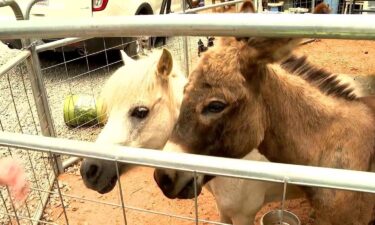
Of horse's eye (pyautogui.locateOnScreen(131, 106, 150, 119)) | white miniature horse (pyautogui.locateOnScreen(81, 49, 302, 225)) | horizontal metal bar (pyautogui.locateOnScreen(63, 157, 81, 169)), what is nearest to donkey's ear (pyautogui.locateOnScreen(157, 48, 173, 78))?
white miniature horse (pyautogui.locateOnScreen(81, 49, 302, 225))

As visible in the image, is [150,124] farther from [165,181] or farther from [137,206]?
[137,206]

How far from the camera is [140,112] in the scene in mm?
2672

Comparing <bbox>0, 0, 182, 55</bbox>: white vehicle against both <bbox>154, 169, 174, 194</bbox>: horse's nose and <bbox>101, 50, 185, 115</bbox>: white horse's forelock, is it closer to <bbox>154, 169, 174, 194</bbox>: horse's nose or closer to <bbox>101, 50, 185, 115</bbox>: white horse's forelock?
<bbox>101, 50, 185, 115</bbox>: white horse's forelock

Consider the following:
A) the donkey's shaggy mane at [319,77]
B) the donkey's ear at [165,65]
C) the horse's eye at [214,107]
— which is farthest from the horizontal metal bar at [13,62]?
the donkey's shaggy mane at [319,77]

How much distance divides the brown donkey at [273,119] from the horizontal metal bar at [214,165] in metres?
0.82

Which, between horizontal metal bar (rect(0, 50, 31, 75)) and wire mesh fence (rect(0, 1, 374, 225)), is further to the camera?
wire mesh fence (rect(0, 1, 374, 225))

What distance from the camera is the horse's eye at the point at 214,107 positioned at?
1924 millimetres

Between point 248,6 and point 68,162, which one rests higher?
point 248,6

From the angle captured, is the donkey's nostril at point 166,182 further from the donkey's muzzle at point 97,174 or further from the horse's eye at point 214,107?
the donkey's muzzle at point 97,174

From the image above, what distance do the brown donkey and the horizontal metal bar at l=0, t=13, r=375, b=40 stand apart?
777 mm

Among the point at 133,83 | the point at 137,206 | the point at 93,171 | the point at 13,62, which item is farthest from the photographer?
the point at 137,206

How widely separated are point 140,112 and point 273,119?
1.01m

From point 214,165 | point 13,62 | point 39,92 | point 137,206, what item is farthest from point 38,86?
point 214,165

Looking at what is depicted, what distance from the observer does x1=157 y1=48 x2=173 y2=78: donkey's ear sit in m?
2.69
